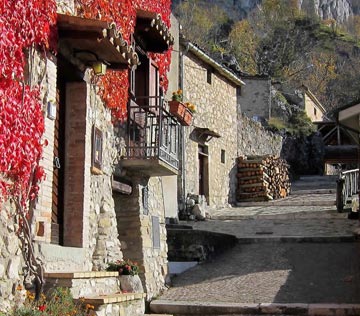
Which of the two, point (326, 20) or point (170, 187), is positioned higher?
point (326, 20)

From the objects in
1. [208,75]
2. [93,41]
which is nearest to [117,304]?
[93,41]

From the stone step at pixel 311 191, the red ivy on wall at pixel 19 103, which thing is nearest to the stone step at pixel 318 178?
the stone step at pixel 311 191

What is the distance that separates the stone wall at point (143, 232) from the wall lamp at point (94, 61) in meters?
2.44

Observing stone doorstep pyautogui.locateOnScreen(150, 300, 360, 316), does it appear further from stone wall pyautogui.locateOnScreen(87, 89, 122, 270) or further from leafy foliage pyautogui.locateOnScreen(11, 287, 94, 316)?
leafy foliage pyautogui.locateOnScreen(11, 287, 94, 316)

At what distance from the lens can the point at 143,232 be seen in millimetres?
10344

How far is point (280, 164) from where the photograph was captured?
88.9 feet

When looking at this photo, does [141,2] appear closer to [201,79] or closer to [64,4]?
[64,4]

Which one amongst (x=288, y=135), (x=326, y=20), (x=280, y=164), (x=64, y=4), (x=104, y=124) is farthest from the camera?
(x=326, y=20)

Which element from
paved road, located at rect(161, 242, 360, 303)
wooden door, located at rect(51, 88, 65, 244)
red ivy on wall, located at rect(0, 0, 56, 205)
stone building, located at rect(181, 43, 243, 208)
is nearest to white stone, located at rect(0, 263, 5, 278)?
red ivy on wall, located at rect(0, 0, 56, 205)

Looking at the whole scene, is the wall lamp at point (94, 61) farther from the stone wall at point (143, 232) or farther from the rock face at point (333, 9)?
the rock face at point (333, 9)

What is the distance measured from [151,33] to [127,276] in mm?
4234

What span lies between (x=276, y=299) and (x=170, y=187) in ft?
19.7

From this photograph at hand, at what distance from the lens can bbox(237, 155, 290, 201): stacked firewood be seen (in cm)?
2450

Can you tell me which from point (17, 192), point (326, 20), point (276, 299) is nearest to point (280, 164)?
point (276, 299)
